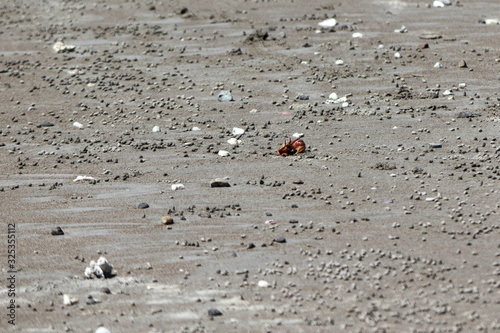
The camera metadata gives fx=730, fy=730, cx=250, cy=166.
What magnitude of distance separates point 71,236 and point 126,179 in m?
1.29

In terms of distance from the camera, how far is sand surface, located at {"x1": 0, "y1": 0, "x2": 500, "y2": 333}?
470 centimetres

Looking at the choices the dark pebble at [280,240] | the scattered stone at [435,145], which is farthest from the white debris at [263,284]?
the scattered stone at [435,145]

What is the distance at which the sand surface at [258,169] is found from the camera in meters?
4.70

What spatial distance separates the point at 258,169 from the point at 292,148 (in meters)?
0.56

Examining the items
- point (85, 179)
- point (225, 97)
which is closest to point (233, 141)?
point (225, 97)

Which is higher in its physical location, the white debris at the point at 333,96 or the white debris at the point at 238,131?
the white debris at the point at 333,96

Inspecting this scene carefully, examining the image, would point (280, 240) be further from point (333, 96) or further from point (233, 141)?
point (333, 96)

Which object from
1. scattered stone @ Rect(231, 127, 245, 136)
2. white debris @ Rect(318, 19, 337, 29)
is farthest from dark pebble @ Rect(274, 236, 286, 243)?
white debris @ Rect(318, 19, 337, 29)

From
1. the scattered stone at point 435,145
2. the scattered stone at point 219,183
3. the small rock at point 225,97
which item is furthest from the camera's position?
the small rock at point 225,97

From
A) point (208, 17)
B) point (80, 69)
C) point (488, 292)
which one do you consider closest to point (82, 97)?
point (80, 69)

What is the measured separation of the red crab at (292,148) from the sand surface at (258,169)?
12 centimetres

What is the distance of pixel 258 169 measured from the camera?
7.03 meters

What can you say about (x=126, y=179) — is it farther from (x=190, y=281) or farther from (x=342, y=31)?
(x=342, y=31)

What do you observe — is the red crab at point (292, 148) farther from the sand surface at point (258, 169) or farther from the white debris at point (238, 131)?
the white debris at point (238, 131)
